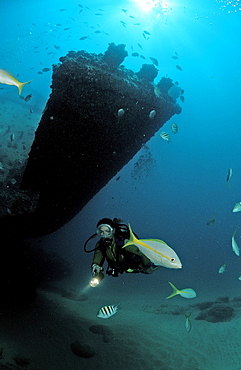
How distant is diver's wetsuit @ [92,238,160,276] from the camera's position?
318 cm

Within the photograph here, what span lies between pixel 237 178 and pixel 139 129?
331ft

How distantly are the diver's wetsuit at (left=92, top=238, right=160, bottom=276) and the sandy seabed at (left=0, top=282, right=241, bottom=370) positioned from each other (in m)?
3.82

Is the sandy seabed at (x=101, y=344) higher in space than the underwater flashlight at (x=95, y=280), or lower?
lower

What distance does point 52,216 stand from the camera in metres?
9.01

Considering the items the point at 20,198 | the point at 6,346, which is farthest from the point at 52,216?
the point at 6,346

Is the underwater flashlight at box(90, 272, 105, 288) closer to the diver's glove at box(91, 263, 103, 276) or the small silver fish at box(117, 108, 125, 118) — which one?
the diver's glove at box(91, 263, 103, 276)

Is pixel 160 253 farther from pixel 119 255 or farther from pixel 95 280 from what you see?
pixel 119 255

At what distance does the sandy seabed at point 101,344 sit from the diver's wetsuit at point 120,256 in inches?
150

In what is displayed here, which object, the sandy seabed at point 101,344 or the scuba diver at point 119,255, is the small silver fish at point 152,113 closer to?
the scuba diver at point 119,255

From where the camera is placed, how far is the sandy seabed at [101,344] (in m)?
5.91

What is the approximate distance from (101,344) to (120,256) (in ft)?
17.9

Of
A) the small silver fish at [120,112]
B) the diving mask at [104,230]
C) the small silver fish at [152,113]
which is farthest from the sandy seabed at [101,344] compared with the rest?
the small silver fish at [152,113]

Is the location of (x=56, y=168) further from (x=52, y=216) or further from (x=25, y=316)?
(x=25, y=316)

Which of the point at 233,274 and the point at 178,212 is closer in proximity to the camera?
the point at 233,274
